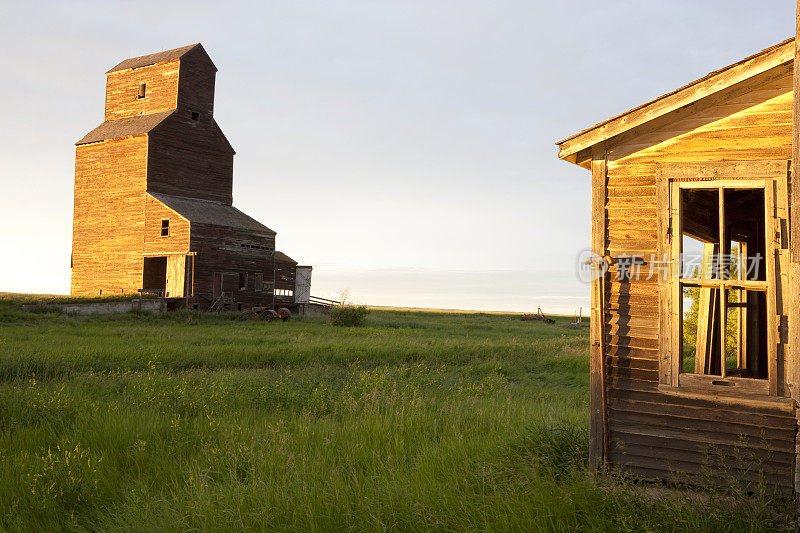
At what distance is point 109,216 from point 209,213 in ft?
20.3

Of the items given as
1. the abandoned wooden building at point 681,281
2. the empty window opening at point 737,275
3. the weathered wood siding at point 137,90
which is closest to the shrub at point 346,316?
the weathered wood siding at point 137,90

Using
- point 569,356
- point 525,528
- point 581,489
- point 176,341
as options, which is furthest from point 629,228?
point 176,341

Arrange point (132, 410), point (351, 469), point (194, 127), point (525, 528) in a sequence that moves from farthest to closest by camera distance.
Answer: point (194, 127) < point (132, 410) < point (351, 469) < point (525, 528)

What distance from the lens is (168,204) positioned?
114 feet

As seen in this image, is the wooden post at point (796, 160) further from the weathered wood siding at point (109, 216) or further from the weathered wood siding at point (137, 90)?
the weathered wood siding at point (137, 90)

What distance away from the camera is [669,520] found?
5496 millimetres

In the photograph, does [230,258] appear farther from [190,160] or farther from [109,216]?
[109,216]

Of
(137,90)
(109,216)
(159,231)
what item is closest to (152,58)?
(137,90)

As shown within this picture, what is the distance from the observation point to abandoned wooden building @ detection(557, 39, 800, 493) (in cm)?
629

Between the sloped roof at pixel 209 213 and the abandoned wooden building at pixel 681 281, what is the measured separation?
29.6 metres

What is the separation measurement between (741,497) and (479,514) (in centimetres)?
237

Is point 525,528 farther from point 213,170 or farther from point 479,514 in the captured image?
point 213,170

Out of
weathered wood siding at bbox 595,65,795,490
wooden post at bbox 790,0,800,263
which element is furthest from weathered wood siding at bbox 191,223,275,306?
wooden post at bbox 790,0,800,263

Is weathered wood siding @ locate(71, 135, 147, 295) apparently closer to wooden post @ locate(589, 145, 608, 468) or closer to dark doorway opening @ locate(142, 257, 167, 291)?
dark doorway opening @ locate(142, 257, 167, 291)
